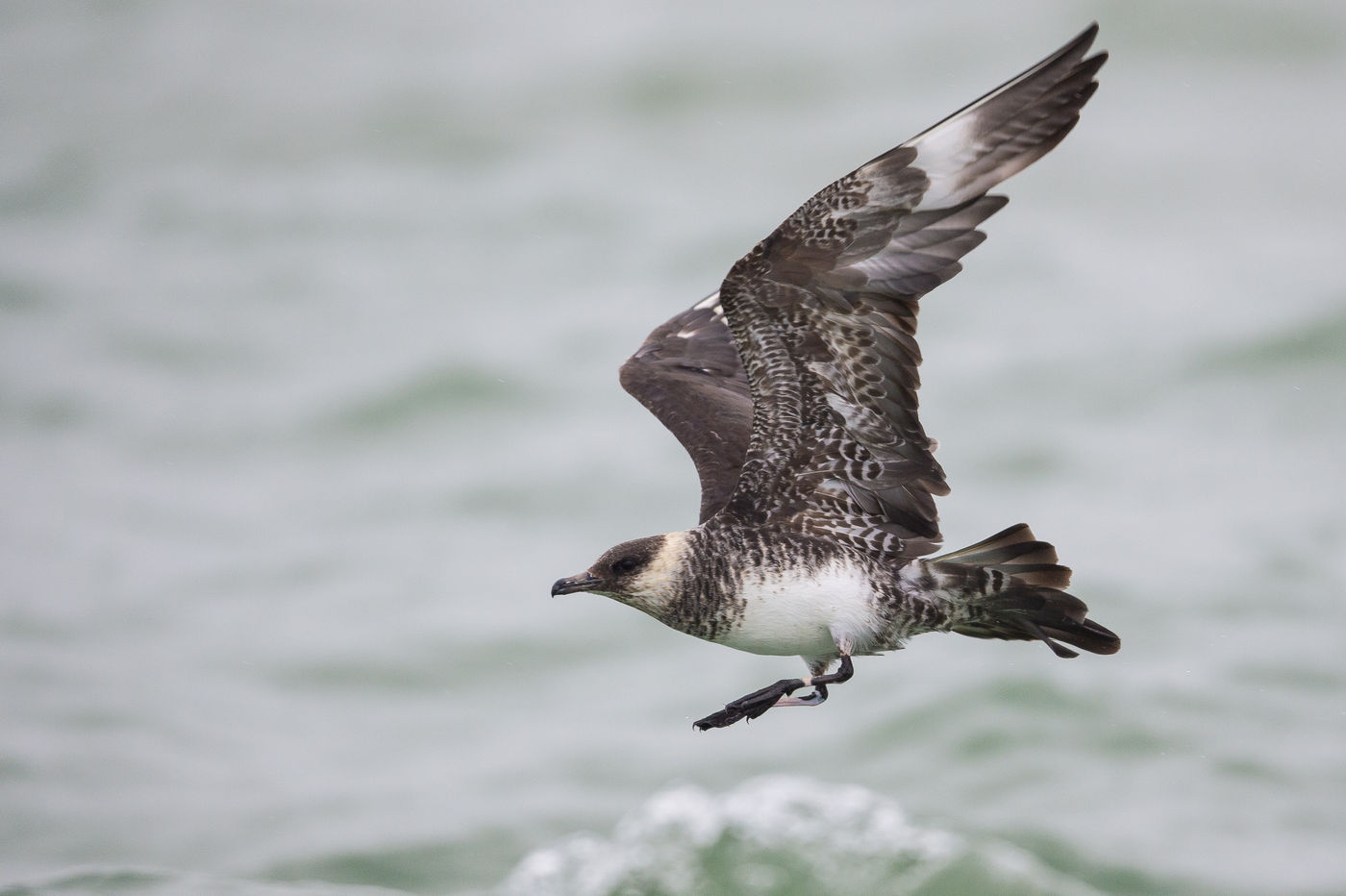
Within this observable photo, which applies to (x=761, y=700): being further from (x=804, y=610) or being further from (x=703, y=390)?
(x=703, y=390)

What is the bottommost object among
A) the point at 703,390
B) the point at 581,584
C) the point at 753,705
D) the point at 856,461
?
the point at 753,705

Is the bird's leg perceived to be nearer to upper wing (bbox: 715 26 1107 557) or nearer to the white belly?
the white belly

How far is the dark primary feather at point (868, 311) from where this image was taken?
237 inches

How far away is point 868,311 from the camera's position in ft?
20.5

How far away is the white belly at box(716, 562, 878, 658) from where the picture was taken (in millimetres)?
6594

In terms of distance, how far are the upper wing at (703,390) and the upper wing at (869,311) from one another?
684 millimetres

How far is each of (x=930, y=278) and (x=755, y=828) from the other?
622 centimetres

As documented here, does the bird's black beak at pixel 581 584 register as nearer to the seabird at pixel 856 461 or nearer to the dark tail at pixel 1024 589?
the seabird at pixel 856 461

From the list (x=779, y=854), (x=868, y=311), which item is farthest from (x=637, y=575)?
(x=779, y=854)

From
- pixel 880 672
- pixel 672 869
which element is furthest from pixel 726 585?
pixel 880 672

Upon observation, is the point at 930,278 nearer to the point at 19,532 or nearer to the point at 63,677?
the point at 63,677

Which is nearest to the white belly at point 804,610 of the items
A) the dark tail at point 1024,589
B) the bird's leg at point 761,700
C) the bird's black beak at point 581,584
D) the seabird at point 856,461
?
the seabird at point 856,461

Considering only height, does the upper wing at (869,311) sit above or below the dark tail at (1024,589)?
above

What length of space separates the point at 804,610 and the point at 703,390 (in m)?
1.82
